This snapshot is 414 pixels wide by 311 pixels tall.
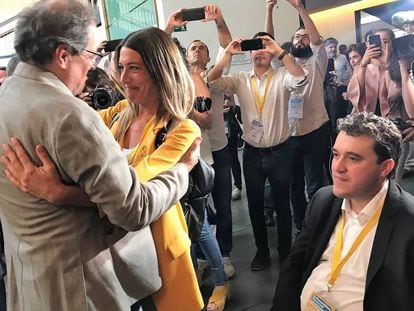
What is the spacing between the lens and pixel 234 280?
273 cm

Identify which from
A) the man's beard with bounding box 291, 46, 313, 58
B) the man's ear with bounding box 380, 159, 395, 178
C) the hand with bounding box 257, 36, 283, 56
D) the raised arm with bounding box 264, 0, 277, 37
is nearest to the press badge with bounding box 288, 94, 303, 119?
the man's beard with bounding box 291, 46, 313, 58

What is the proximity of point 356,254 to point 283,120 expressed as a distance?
1.39m

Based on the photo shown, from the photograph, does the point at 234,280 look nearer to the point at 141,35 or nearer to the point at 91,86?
the point at 91,86

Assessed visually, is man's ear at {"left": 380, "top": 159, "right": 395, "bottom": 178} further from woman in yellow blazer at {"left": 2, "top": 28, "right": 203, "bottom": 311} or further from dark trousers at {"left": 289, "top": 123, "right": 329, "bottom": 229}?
dark trousers at {"left": 289, "top": 123, "right": 329, "bottom": 229}

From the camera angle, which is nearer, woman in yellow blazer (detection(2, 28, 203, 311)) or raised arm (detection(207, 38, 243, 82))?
woman in yellow blazer (detection(2, 28, 203, 311))

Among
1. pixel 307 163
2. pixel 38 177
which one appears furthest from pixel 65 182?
pixel 307 163

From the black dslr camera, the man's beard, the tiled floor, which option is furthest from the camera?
the man's beard

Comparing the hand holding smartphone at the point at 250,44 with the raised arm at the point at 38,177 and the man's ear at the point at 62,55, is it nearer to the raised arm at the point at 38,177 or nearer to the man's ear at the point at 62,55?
the man's ear at the point at 62,55

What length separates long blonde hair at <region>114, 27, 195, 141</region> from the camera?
136 centimetres

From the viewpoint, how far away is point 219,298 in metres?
2.38

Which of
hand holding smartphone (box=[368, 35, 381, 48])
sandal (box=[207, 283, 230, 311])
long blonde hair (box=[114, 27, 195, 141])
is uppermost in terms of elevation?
long blonde hair (box=[114, 27, 195, 141])

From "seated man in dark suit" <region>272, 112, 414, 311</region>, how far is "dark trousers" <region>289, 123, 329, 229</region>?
5.09ft

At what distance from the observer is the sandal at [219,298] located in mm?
2350

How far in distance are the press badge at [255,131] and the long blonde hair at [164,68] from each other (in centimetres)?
139
